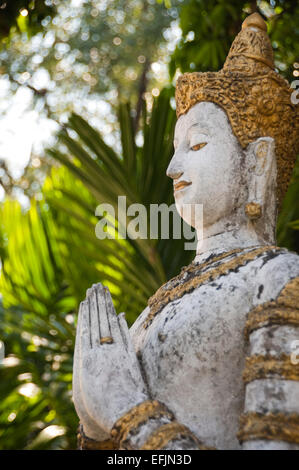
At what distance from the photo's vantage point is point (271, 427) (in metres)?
2.29

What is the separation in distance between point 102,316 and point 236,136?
964 millimetres

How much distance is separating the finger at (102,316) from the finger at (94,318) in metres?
0.01

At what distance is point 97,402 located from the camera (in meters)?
2.62

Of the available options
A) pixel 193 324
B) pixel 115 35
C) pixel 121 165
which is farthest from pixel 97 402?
pixel 115 35

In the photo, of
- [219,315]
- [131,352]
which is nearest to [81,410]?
[131,352]

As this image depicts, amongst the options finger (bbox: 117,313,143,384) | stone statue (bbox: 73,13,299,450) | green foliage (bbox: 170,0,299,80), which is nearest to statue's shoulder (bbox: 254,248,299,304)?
stone statue (bbox: 73,13,299,450)

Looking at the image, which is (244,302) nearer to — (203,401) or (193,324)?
(193,324)

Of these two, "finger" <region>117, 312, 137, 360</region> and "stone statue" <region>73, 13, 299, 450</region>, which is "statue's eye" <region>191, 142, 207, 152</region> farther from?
"finger" <region>117, 312, 137, 360</region>

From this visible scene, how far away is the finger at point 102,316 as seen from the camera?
9.14ft

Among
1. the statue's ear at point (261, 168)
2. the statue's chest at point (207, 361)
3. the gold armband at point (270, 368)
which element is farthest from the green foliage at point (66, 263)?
the gold armband at point (270, 368)

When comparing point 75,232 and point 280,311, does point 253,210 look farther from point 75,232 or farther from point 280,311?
point 75,232

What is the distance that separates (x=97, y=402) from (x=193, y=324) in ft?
1.43

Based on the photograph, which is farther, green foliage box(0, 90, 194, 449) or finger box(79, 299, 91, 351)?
green foliage box(0, 90, 194, 449)

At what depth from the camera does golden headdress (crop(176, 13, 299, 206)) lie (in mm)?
3252
